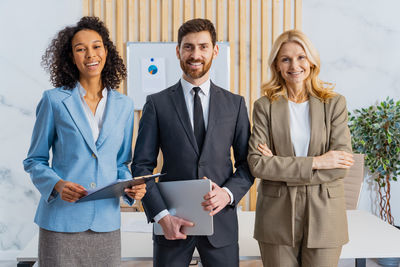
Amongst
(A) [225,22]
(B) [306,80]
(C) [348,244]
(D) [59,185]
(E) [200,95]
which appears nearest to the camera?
(D) [59,185]

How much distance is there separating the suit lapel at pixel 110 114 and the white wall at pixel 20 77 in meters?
3.19

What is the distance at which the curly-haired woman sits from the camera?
184 centimetres

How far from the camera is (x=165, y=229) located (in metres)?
2.02

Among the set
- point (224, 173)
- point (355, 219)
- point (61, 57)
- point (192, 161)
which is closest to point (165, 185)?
point (192, 161)

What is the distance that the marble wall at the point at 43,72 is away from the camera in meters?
4.85

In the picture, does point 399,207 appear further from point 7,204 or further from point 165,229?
point 7,204

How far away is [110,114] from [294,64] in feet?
3.21

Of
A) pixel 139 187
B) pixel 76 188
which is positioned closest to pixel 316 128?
pixel 139 187

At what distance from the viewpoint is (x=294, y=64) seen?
87.0 inches

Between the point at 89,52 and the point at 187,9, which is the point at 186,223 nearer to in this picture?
the point at 89,52

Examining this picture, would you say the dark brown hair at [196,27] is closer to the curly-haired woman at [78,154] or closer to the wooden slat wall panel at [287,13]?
the curly-haired woman at [78,154]

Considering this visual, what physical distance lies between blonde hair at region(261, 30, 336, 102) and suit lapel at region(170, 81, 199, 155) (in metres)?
0.49

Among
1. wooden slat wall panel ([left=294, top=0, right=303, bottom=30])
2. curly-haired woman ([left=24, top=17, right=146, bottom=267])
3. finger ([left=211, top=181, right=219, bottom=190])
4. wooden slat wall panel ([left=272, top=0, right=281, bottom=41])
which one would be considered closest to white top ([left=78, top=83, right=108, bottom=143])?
curly-haired woman ([left=24, top=17, right=146, bottom=267])

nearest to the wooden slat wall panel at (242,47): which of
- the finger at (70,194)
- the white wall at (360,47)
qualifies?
the white wall at (360,47)
